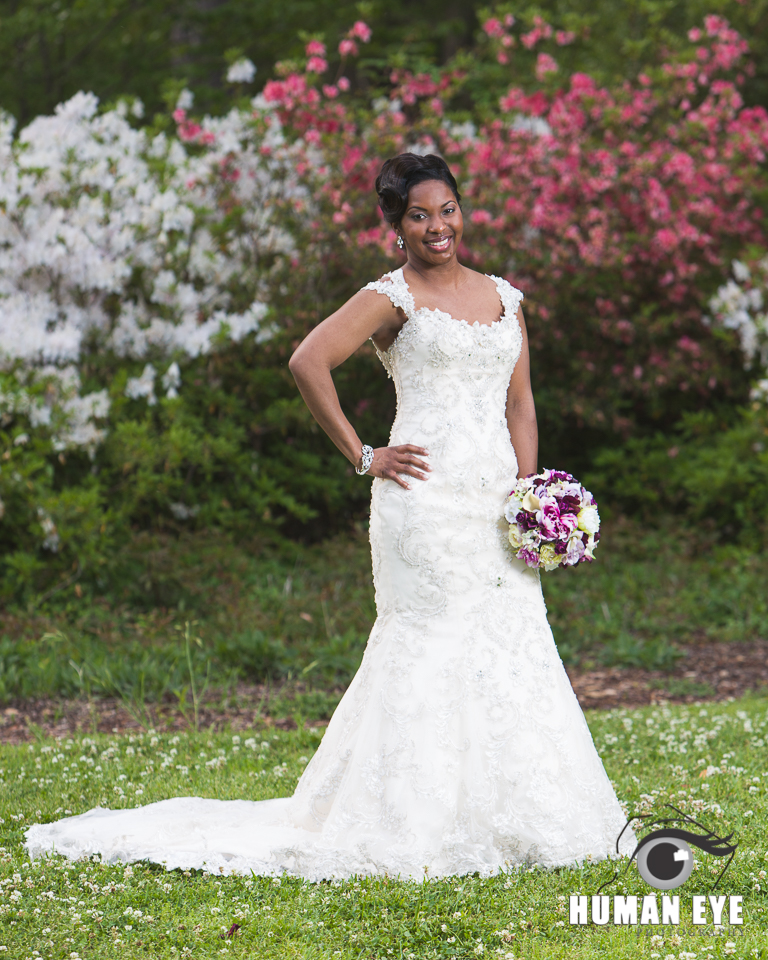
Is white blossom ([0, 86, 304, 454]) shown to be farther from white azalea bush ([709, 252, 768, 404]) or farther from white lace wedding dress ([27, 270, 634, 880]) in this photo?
white lace wedding dress ([27, 270, 634, 880])

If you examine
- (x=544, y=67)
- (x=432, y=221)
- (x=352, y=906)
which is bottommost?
(x=352, y=906)

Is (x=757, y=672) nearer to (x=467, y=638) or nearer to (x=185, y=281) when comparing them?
(x=467, y=638)

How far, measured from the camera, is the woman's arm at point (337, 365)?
3.87 m

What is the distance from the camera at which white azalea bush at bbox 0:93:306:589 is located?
7.55 metres

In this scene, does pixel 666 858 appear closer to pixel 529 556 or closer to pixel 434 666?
pixel 434 666

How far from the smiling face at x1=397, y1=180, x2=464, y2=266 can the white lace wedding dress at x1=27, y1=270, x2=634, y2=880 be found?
161 millimetres

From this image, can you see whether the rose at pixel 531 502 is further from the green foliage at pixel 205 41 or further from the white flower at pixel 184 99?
the green foliage at pixel 205 41

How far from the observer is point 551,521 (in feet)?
12.6

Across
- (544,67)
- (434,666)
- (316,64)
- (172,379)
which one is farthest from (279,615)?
(544,67)

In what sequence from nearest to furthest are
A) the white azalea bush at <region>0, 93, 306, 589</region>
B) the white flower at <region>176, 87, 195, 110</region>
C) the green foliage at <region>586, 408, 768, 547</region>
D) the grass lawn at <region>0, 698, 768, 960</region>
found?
the grass lawn at <region>0, 698, 768, 960</region> < the white azalea bush at <region>0, 93, 306, 589</region> < the white flower at <region>176, 87, 195, 110</region> < the green foliage at <region>586, 408, 768, 547</region>

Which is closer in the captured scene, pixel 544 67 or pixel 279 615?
pixel 279 615

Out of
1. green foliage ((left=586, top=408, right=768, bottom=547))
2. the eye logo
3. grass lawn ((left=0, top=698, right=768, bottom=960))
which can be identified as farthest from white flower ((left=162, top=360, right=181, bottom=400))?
the eye logo

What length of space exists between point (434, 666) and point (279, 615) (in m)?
3.97

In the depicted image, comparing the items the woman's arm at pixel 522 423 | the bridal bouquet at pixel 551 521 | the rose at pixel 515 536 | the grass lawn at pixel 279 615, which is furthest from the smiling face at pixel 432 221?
the grass lawn at pixel 279 615
